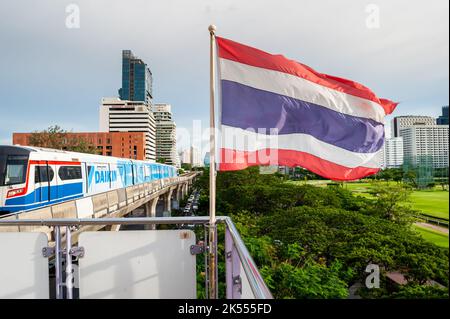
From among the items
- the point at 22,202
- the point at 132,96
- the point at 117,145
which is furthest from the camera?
the point at 132,96

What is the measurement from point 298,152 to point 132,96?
206267mm

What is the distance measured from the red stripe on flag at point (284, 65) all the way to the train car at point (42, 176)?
31.8 feet

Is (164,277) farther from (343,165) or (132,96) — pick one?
(132,96)

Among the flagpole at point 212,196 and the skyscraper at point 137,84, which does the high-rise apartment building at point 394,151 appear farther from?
the skyscraper at point 137,84

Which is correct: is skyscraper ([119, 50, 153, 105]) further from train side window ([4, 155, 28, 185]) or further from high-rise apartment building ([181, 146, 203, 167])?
train side window ([4, 155, 28, 185])

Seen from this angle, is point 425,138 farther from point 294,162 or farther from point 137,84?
point 137,84

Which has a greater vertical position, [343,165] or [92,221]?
[343,165]

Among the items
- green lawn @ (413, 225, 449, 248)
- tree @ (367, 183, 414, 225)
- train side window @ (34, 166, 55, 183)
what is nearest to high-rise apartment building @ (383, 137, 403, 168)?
green lawn @ (413, 225, 449, 248)

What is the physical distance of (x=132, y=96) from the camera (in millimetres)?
196625

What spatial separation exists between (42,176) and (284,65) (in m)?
10.6

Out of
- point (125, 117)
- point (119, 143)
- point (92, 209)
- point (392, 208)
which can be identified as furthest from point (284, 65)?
point (125, 117)

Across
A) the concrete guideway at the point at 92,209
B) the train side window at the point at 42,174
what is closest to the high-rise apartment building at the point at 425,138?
the concrete guideway at the point at 92,209
